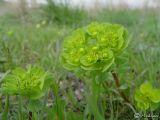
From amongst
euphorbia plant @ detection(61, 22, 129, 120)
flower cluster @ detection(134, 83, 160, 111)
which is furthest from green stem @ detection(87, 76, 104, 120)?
flower cluster @ detection(134, 83, 160, 111)

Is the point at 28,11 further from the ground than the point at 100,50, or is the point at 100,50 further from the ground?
the point at 28,11

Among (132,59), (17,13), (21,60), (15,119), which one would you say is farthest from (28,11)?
(15,119)

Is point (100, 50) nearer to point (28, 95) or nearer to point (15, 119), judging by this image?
point (28, 95)

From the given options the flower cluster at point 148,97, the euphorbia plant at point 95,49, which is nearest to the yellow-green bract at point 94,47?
the euphorbia plant at point 95,49

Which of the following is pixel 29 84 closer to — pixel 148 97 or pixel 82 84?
pixel 148 97

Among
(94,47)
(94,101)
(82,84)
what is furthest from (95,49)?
(82,84)

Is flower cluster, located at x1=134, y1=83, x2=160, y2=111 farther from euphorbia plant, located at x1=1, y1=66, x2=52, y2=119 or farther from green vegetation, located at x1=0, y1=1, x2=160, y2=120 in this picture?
euphorbia plant, located at x1=1, y1=66, x2=52, y2=119
